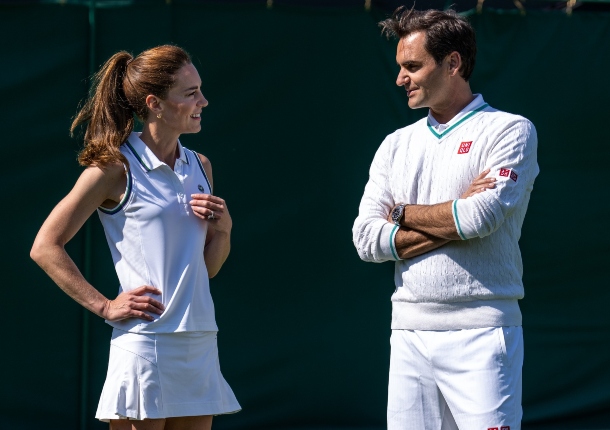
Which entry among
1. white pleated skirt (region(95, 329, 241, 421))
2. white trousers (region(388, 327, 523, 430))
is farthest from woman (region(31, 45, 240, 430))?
white trousers (region(388, 327, 523, 430))

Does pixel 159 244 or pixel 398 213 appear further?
pixel 398 213

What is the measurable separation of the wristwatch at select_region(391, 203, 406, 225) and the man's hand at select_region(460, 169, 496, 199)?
0.66ft

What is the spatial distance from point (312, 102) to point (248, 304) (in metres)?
1.11

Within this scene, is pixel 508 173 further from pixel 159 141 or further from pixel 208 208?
pixel 159 141

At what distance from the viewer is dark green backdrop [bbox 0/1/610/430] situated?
4.73 metres

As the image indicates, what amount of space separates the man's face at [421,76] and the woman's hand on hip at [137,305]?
1064 millimetres

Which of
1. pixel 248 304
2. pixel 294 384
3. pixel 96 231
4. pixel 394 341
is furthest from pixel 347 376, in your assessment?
pixel 394 341

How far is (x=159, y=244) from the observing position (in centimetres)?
285

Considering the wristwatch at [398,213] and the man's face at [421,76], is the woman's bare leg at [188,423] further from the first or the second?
the man's face at [421,76]

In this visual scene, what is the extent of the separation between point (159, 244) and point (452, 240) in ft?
3.00

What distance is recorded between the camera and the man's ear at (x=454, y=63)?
10.5 ft

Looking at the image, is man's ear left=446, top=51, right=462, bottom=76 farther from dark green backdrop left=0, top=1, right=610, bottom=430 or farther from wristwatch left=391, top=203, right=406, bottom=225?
dark green backdrop left=0, top=1, right=610, bottom=430

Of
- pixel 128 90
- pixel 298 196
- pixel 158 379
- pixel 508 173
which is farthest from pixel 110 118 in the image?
pixel 298 196

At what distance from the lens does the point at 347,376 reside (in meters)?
5.04
